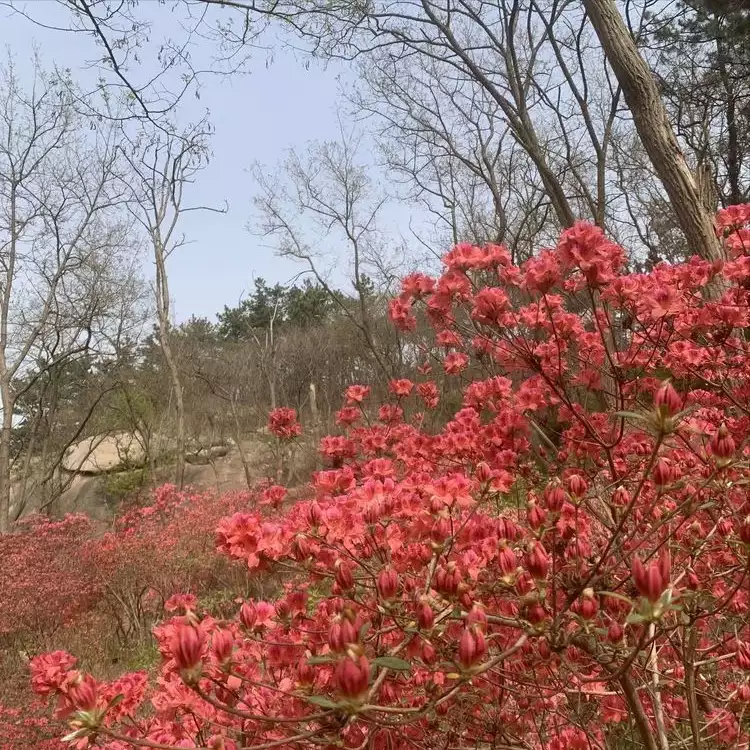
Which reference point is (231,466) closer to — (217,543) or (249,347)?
(249,347)

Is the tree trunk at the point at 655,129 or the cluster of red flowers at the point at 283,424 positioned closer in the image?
the tree trunk at the point at 655,129

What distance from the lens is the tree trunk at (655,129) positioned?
350 cm

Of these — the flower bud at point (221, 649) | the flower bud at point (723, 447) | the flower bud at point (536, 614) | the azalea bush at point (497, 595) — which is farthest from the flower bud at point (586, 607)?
the flower bud at point (221, 649)

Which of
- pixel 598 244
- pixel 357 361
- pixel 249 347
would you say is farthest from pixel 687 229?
pixel 249 347

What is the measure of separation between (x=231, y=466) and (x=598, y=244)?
15099mm

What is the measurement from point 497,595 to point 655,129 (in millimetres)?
3295

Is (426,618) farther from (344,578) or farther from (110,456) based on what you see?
(110,456)

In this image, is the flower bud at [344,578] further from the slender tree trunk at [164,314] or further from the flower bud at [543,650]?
the slender tree trunk at [164,314]

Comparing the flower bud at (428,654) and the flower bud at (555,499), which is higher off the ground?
the flower bud at (555,499)

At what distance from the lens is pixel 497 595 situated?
1.64 meters

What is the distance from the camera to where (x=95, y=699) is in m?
0.99

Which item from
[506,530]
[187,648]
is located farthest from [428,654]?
[187,648]

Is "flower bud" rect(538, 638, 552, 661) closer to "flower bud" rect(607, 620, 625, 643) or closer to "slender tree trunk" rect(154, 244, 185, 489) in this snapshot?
"flower bud" rect(607, 620, 625, 643)

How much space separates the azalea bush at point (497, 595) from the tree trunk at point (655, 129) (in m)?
0.98
